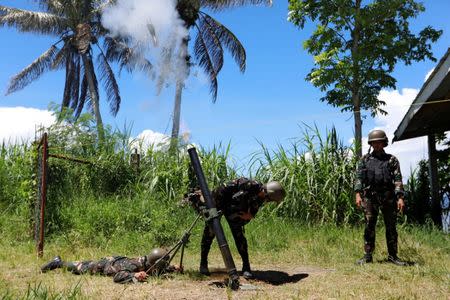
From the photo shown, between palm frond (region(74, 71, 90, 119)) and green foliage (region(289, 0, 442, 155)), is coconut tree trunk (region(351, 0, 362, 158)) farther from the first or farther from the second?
palm frond (region(74, 71, 90, 119))

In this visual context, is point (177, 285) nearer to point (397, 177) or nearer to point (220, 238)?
point (220, 238)

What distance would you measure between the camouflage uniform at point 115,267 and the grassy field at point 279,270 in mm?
132

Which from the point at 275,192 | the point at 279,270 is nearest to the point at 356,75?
the point at 279,270

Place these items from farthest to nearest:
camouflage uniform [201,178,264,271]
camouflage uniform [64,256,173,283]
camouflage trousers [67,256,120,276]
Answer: camouflage trousers [67,256,120,276] < camouflage uniform [201,178,264,271] < camouflage uniform [64,256,173,283]

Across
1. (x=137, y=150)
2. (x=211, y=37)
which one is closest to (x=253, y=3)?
(x=211, y=37)

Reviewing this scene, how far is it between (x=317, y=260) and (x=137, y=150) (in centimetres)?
613

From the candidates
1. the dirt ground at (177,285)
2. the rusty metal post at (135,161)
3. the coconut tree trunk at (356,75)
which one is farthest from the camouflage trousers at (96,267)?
the coconut tree trunk at (356,75)

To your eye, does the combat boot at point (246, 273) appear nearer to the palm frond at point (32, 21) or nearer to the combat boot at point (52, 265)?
the combat boot at point (52, 265)

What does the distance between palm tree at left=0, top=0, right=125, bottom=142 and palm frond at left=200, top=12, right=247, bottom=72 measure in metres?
6.41

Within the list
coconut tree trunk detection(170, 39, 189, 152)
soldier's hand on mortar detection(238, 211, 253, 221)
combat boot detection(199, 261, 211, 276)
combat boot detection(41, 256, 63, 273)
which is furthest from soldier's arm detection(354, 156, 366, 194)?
coconut tree trunk detection(170, 39, 189, 152)

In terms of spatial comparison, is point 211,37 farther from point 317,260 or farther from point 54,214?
point 317,260

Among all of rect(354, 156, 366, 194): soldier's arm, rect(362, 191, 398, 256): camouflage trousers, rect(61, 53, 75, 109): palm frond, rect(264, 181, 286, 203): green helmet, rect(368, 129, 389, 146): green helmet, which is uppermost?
rect(61, 53, 75, 109): palm frond

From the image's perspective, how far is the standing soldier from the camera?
252 inches

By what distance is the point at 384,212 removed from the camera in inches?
256
